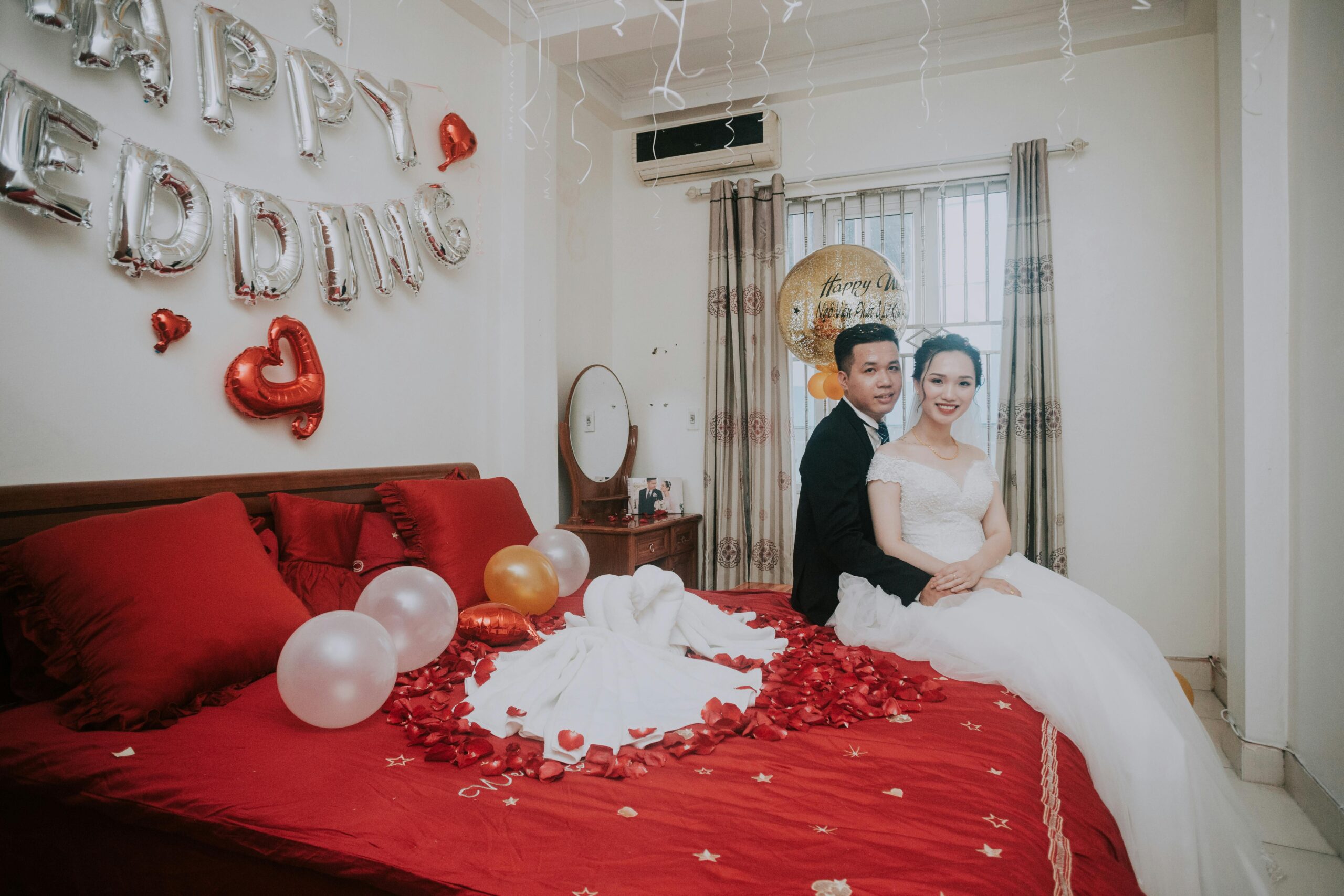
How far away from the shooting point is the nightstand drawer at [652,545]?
3.53 m

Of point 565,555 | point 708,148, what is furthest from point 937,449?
point 708,148

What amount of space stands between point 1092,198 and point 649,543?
267 centimetres

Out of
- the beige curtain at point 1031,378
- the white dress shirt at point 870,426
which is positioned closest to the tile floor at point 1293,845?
the beige curtain at point 1031,378

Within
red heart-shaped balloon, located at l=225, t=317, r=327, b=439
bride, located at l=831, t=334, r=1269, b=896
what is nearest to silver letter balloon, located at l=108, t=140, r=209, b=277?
red heart-shaped balloon, located at l=225, t=317, r=327, b=439

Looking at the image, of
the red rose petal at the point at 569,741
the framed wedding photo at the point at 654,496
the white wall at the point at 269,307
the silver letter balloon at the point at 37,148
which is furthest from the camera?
the framed wedding photo at the point at 654,496

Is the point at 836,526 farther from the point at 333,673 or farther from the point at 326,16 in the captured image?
the point at 326,16

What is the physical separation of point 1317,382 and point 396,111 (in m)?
3.12

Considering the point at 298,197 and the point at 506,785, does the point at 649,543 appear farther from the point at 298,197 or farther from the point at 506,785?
the point at 506,785

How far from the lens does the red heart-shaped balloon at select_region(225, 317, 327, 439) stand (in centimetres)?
214

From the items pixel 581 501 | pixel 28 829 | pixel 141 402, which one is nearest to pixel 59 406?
pixel 141 402

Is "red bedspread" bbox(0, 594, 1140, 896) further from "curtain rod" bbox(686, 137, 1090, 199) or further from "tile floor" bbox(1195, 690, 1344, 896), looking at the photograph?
"curtain rod" bbox(686, 137, 1090, 199)

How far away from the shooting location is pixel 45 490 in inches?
66.9

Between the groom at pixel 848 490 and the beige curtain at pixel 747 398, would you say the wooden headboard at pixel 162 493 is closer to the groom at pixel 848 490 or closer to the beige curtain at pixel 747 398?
the groom at pixel 848 490

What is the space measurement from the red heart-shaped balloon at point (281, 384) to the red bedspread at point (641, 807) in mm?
961
